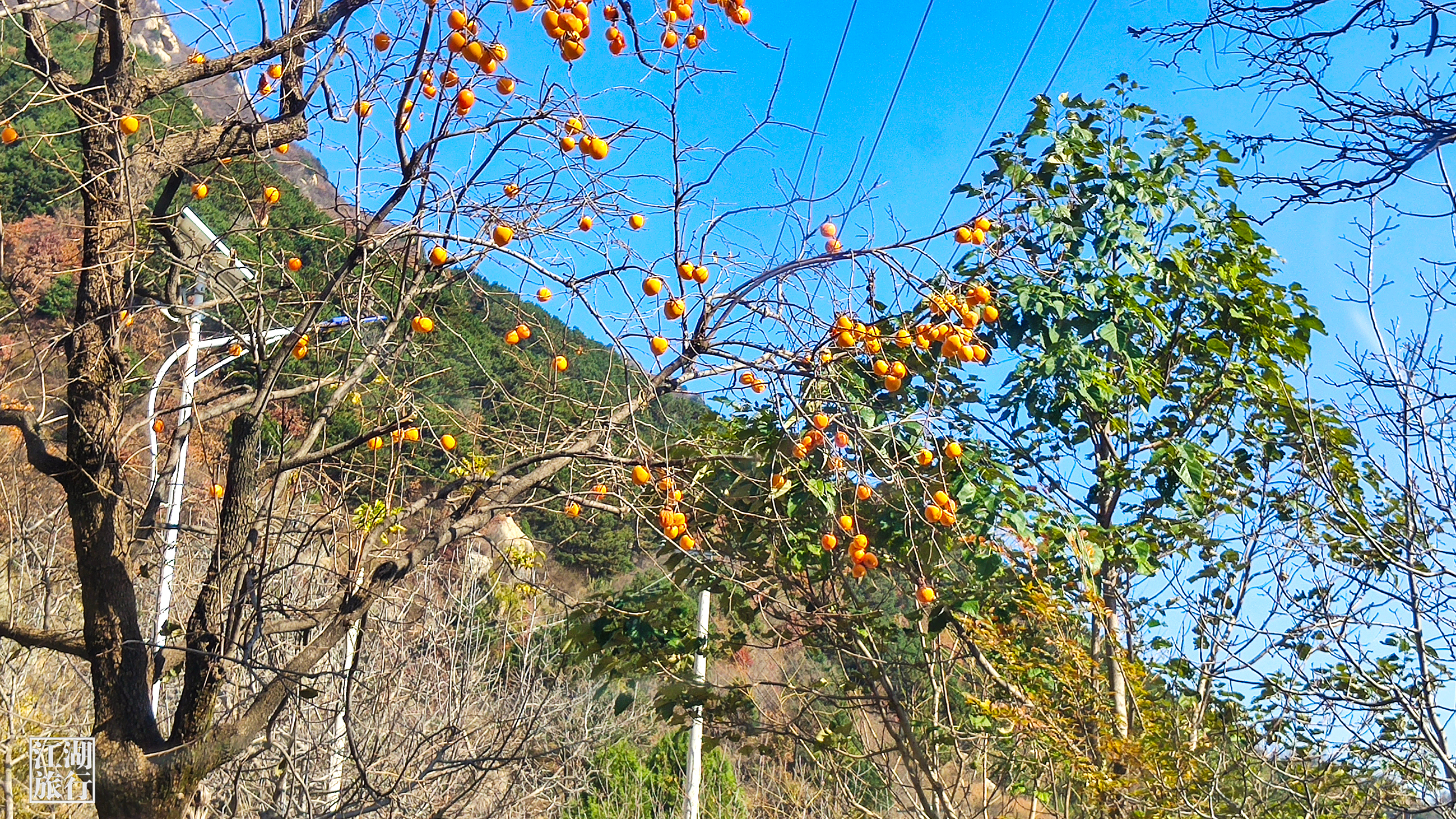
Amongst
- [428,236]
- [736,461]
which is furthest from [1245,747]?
[428,236]

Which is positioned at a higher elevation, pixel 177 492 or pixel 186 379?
pixel 186 379

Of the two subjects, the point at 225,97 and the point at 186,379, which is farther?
the point at 186,379

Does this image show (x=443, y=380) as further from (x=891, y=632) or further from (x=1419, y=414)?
(x=1419, y=414)

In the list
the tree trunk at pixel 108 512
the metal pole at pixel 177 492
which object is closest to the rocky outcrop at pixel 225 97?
the tree trunk at pixel 108 512

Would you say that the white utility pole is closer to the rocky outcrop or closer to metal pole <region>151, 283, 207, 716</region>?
metal pole <region>151, 283, 207, 716</region>

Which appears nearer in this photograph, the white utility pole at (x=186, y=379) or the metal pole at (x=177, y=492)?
the white utility pole at (x=186, y=379)

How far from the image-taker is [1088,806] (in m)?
3.55

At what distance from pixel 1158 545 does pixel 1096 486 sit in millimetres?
355

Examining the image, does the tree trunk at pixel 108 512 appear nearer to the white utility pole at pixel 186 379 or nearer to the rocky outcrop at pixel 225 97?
the white utility pole at pixel 186 379
